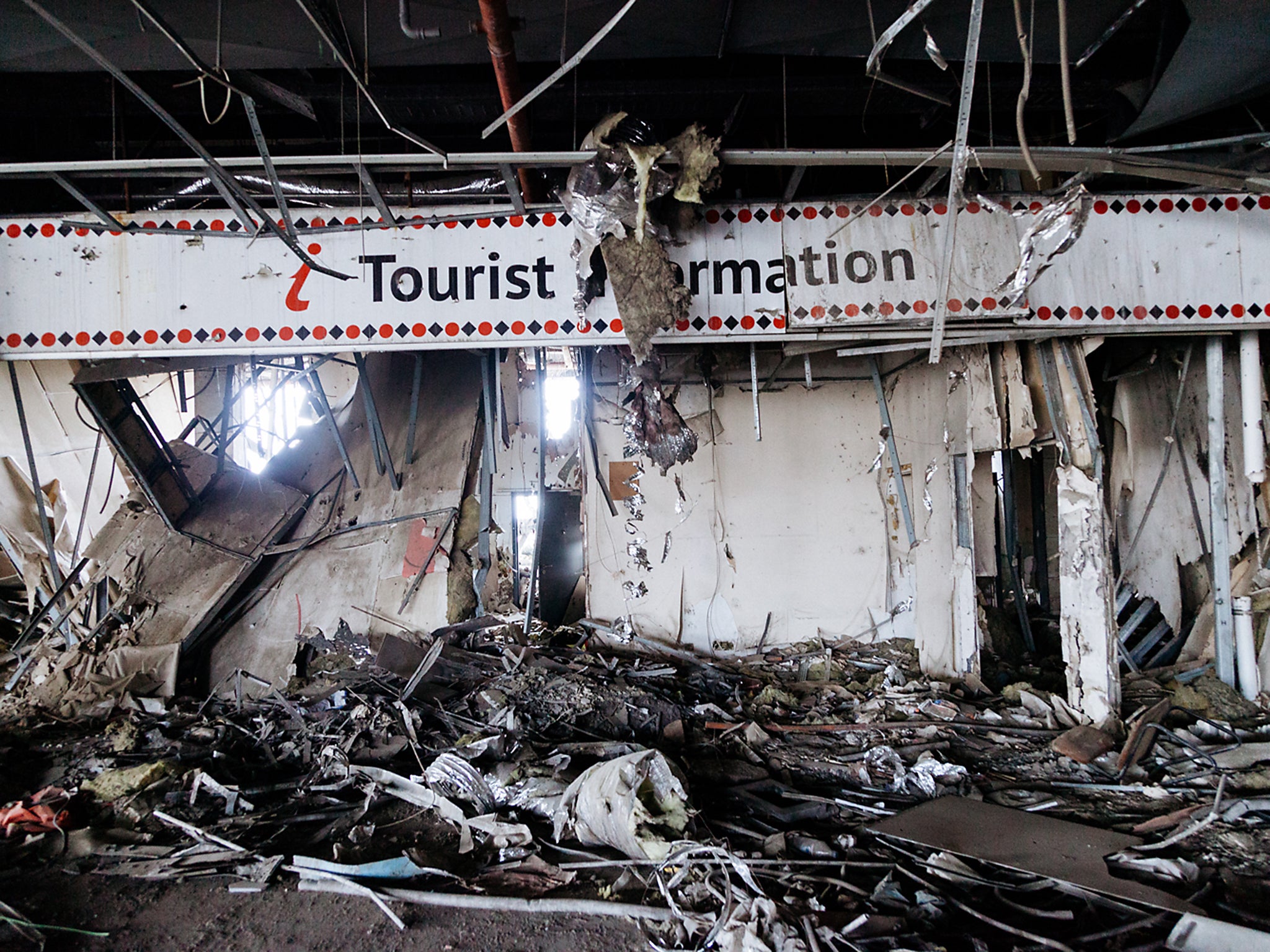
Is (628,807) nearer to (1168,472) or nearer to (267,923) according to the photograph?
(267,923)

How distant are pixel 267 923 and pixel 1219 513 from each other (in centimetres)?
617

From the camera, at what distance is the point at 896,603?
21.2ft

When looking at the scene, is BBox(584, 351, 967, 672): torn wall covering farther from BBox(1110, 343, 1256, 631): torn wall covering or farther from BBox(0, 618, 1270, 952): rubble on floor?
BBox(1110, 343, 1256, 631): torn wall covering

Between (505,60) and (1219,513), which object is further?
(1219,513)

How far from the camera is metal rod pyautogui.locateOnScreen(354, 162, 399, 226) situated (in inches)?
144

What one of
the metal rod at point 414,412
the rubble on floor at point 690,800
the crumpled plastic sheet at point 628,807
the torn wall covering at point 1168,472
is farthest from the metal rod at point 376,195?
the torn wall covering at point 1168,472

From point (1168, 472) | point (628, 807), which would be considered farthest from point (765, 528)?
point (628, 807)

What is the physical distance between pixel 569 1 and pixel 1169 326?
13.7 feet

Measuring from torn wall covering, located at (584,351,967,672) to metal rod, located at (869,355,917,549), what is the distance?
0.10 metres

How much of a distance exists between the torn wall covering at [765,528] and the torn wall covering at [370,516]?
1688 mm

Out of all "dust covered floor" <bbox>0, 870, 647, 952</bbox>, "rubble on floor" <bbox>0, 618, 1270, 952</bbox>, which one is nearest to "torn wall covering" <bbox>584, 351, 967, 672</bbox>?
"rubble on floor" <bbox>0, 618, 1270, 952</bbox>

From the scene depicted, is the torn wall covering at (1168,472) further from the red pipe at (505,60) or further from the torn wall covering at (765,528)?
the red pipe at (505,60)

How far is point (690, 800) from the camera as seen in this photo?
3.32 metres

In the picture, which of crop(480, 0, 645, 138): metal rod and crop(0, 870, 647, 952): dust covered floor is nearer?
crop(480, 0, 645, 138): metal rod
